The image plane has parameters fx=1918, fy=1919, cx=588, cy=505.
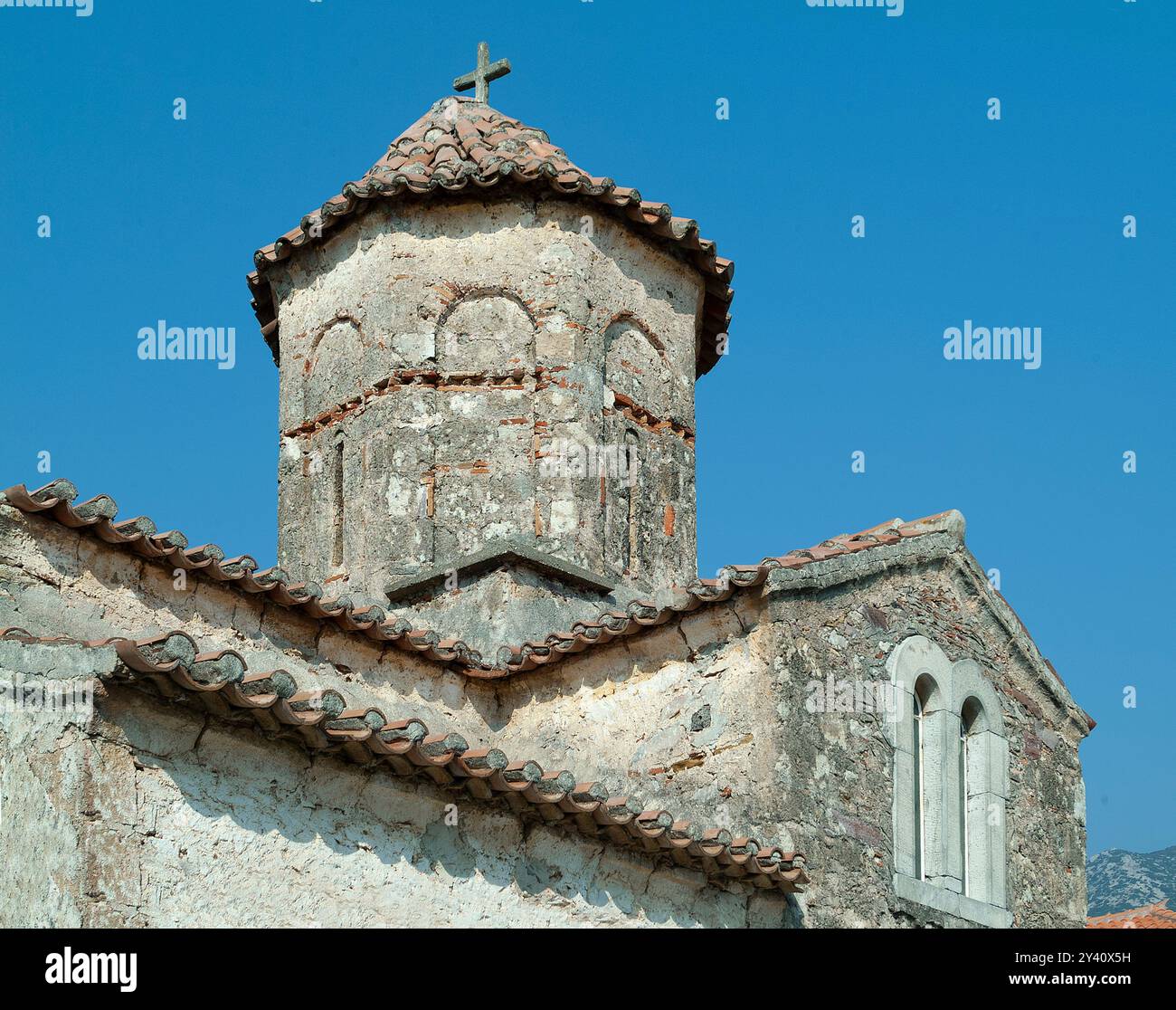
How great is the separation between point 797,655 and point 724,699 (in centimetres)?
48

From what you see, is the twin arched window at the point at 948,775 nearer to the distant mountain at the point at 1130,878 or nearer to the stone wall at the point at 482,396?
the stone wall at the point at 482,396

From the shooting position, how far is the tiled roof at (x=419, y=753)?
7.75 metres

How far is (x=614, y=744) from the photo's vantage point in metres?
11.3

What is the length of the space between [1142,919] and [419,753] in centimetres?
558

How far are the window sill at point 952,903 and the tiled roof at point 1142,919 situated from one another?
0.77 m

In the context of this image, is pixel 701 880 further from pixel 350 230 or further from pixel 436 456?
pixel 350 230

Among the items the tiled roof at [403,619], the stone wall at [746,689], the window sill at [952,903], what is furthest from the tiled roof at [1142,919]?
the tiled roof at [403,619]

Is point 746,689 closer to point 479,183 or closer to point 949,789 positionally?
point 949,789

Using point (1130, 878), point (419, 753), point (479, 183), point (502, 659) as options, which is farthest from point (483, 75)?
point (1130, 878)

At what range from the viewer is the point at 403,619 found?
37.1 feet

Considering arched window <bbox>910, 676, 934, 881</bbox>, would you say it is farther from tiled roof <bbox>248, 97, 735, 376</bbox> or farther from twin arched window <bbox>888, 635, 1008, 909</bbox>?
tiled roof <bbox>248, 97, 735, 376</bbox>

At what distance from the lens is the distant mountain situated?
73.6ft

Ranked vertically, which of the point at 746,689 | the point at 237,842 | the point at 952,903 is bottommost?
the point at 952,903
